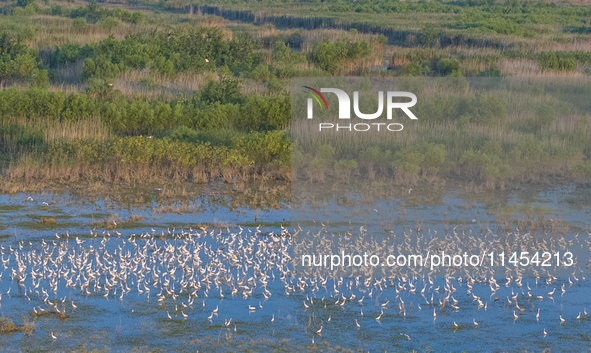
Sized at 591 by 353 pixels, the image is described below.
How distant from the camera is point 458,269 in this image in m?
11.2

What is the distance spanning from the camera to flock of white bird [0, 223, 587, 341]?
31.5ft

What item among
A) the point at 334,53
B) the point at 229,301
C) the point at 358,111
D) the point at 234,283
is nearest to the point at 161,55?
the point at 334,53

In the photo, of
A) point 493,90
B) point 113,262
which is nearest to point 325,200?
point 113,262

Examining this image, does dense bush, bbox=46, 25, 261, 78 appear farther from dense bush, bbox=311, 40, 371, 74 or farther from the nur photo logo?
the nur photo logo

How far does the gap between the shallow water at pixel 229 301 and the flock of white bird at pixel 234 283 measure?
0.03 meters

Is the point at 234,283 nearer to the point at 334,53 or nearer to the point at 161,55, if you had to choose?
the point at 161,55

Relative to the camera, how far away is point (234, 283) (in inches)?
408

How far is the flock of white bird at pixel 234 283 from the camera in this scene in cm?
961

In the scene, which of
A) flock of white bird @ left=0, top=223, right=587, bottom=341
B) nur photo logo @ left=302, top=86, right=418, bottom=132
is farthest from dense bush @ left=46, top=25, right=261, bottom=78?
flock of white bird @ left=0, top=223, right=587, bottom=341

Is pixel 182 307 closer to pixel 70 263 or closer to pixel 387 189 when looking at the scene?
pixel 70 263

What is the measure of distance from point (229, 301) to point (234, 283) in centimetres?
Result: 58

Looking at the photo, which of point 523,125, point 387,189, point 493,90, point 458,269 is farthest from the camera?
point 493,90

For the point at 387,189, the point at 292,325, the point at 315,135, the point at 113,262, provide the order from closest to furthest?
the point at 292,325 < the point at 113,262 < the point at 387,189 < the point at 315,135

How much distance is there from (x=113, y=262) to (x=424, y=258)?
4.59 meters
